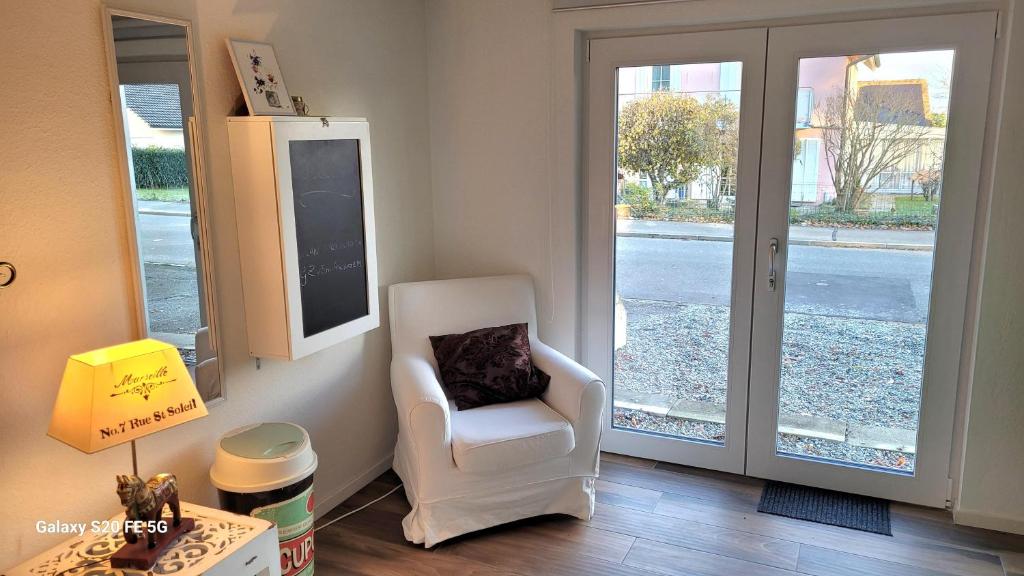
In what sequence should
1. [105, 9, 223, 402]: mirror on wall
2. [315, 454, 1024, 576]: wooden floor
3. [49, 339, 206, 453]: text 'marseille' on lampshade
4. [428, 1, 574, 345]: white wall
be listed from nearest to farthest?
[49, 339, 206, 453]: text 'marseille' on lampshade
[105, 9, 223, 402]: mirror on wall
[315, 454, 1024, 576]: wooden floor
[428, 1, 574, 345]: white wall

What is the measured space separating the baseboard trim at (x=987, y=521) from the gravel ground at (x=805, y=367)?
263mm

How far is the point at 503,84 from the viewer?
3.54 metres

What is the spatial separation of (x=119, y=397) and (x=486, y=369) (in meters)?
1.56

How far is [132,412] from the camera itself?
6.41ft

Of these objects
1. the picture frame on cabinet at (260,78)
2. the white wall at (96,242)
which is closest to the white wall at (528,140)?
the white wall at (96,242)

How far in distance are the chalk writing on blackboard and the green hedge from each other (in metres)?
0.36

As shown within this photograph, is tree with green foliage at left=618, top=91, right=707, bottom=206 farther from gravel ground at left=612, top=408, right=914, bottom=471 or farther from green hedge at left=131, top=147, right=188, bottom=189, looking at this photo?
green hedge at left=131, top=147, right=188, bottom=189

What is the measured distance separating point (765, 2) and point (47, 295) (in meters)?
2.70

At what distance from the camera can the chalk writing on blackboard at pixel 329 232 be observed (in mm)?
2676

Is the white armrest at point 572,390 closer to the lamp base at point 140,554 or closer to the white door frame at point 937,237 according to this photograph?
the white door frame at point 937,237

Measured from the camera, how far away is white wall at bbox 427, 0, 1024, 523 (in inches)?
119

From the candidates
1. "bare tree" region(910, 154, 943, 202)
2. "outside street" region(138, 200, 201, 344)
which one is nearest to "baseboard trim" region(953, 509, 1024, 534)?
"bare tree" region(910, 154, 943, 202)

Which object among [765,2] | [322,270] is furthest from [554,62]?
[322,270]

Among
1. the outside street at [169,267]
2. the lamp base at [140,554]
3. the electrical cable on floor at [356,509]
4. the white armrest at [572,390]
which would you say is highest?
the outside street at [169,267]
